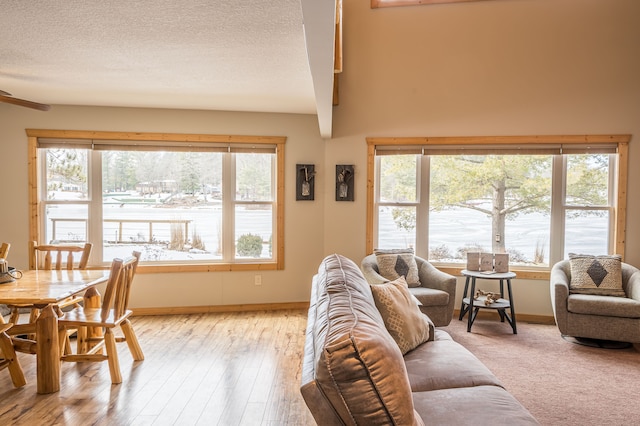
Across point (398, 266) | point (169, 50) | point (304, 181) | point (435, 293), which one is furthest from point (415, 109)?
point (169, 50)

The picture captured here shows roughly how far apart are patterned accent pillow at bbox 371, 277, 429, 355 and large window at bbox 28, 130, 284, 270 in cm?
273

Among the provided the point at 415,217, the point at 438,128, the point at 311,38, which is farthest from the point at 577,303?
the point at 311,38

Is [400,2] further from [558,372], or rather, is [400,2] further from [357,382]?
[357,382]

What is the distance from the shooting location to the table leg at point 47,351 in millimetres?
2916

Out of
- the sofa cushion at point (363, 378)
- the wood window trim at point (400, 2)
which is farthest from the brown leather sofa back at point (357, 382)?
the wood window trim at point (400, 2)

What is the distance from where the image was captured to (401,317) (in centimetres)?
255

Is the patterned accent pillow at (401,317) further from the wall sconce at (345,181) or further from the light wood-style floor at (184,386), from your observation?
the wall sconce at (345,181)

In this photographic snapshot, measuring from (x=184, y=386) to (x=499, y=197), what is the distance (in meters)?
4.01

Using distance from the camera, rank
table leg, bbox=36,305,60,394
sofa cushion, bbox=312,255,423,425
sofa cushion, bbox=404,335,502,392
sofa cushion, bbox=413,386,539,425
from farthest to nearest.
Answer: table leg, bbox=36,305,60,394 < sofa cushion, bbox=404,335,502,392 < sofa cushion, bbox=413,386,539,425 < sofa cushion, bbox=312,255,423,425

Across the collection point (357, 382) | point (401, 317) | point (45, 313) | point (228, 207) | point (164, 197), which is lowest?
point (45, 313)

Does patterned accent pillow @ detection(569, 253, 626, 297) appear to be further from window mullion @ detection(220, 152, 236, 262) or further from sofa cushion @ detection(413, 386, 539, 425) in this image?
window mullion @ detection(220, 152, 236, 262)

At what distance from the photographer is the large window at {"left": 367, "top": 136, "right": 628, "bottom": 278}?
4.85m

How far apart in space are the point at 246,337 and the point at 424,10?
4209mm

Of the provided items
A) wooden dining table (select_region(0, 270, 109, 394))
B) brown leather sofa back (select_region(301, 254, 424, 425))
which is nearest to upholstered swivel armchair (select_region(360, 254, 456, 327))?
wooden dining table (select_region(0, 270, 109, 394))
